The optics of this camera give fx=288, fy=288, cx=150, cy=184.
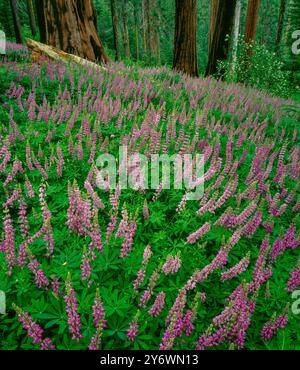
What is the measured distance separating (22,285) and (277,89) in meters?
12.0

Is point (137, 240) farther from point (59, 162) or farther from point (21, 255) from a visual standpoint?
point (59, 162)

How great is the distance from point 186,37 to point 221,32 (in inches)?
68.9

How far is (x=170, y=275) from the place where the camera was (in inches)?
102

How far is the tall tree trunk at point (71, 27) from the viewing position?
9.21m

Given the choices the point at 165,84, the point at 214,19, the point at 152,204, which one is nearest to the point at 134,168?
the point at 152,204

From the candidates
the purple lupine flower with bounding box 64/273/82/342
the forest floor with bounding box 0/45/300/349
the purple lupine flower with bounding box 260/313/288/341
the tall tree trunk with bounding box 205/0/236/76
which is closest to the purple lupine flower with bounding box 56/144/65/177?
the forest floor with bounding box 0/45/300/349

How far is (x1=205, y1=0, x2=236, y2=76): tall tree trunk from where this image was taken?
11.0 metres

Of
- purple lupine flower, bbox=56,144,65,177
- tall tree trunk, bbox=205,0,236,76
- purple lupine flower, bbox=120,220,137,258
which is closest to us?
purple lupine flower, bbox=120,220,137,258

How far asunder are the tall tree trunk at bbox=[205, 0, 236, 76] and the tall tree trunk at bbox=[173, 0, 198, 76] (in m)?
1.13

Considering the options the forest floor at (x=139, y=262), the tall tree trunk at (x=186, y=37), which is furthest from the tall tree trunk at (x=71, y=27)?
the forest floor at (x=139, y=262)

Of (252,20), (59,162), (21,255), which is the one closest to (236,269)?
(21,255)

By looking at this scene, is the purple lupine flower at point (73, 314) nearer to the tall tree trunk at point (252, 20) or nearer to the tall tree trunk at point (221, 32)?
the tall tree trunk at point (221, 32)

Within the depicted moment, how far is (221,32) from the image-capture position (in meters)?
11.3

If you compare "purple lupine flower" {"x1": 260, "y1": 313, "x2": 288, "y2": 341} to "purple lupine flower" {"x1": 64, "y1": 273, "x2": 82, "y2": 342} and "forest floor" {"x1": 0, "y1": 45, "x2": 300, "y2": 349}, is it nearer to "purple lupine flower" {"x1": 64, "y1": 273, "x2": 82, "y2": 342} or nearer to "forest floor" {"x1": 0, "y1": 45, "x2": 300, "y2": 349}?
"forest floor" {"x1": 0, "y1": 45, "x2": 300, "y2": 349}
